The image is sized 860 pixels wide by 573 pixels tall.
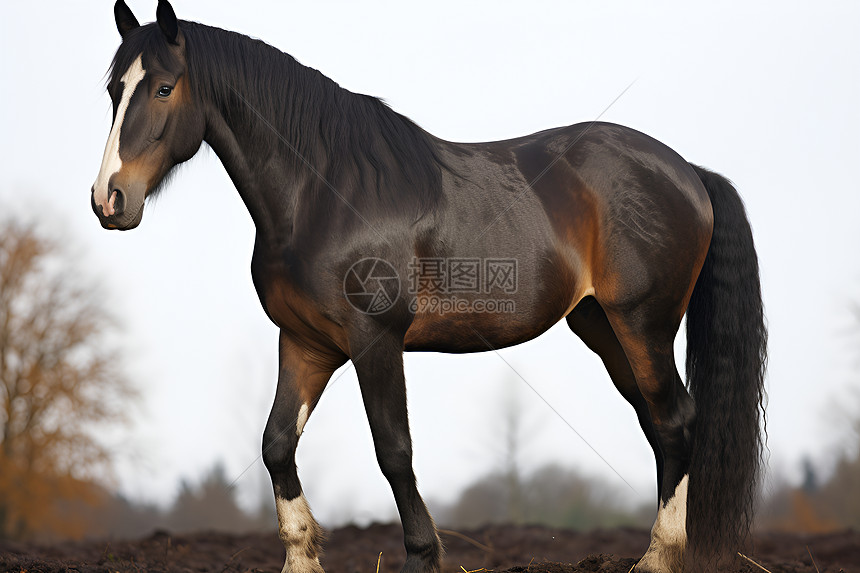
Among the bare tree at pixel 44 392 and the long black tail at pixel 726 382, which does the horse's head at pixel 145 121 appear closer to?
the long black tail at pixel 726 382

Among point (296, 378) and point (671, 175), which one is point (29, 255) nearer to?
point (296, 378)

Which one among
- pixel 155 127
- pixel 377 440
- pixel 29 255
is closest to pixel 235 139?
pixel 155 127

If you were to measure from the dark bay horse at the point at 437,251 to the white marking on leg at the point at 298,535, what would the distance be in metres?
0.01

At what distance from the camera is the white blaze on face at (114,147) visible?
11.9ft

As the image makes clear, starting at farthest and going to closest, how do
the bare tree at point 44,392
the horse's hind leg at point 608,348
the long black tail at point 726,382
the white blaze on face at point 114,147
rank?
the bare tree at point 44,392 < the horse's hind leg at point 608,348 < the long black tail at point 726,382 < the white blaze on face at point 114,147

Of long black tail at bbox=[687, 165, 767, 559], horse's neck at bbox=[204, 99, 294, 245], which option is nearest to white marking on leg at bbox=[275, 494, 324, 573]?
horse's neck at bbox=[204, 99, 294, 245]

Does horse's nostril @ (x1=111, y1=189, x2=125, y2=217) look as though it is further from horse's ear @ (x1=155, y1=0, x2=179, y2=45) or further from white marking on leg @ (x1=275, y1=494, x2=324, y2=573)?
white marking on leg @ (x1=275, y1=494, x2=324, y2=573)

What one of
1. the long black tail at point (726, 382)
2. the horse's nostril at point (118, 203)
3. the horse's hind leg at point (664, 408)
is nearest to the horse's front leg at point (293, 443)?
the horse's nostril at point (118, 203)

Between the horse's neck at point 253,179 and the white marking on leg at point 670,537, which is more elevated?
the horse's neck at point 253,179

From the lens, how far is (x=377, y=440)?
3.79 meters

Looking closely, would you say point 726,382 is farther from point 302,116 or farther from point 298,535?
point 302,116

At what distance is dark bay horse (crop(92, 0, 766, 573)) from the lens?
378 cm

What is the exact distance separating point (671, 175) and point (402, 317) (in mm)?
2183

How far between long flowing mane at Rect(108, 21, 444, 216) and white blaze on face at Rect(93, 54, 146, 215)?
0.13 m
